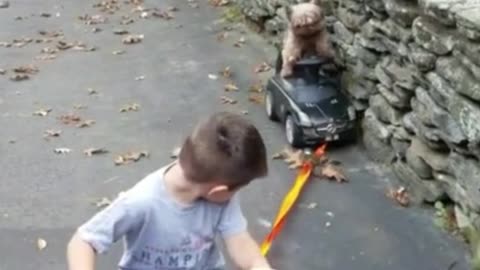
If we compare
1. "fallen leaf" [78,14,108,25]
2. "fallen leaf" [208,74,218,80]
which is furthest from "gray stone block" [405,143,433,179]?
"fallen leaf" [78,14,108,25]

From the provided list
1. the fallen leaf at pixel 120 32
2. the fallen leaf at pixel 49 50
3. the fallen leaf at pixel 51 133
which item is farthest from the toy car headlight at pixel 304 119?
the fallen leaf at pixel 120 32

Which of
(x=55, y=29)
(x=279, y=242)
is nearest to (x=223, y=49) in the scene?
(x=55, y=29)

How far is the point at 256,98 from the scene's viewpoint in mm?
7484

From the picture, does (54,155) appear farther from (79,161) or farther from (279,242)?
(279,242)

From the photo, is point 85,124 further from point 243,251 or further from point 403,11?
point 243,251

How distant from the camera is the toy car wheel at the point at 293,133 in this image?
20.2 feet

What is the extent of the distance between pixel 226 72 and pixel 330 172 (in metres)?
2.66

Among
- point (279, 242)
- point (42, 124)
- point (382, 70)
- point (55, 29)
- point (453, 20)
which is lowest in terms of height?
point (55, 29)

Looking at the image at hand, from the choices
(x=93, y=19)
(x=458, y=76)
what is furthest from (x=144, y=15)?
(x=458, y=76)

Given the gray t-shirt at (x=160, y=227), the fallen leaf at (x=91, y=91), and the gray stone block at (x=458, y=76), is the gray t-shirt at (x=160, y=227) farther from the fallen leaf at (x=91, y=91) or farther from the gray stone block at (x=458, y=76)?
the fallen leaf at (x=91, y=91)

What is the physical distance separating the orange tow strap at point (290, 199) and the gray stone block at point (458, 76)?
1092mm

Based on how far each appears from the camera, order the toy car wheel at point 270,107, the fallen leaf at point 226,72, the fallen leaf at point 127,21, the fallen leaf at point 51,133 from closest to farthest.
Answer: the toy car wheel at point 270,107, the fallen leaf at point 51,133, the fallen leaf at point 226,72, the fallen leaf at point 127,21

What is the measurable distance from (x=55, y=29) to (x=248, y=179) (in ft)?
27.7

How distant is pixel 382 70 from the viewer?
5961 mm
